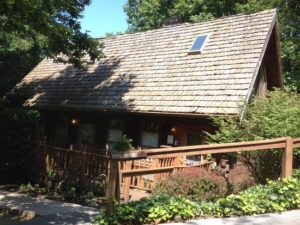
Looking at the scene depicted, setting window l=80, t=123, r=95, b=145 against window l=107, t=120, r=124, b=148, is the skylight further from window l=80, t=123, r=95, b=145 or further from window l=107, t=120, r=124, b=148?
window l=80, t=123, r=95, b=145

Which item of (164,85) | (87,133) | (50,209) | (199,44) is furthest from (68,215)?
(199,44)

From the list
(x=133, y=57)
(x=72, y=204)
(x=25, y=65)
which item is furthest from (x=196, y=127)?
(x=25, y=65)

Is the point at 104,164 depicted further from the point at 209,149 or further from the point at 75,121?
the point at 209,149

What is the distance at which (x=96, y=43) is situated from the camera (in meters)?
15.8

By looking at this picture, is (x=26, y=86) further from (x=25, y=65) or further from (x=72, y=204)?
(x=72, y=204)

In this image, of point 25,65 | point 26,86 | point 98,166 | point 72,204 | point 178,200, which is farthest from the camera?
point 25,65

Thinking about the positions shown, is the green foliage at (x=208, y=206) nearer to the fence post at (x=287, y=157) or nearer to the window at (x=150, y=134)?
the fence post at (x=287, y=157)

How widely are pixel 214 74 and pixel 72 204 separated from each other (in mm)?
6737

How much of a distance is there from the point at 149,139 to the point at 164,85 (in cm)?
215

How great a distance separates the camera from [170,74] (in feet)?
53.6

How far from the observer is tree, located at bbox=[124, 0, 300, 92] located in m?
23.1

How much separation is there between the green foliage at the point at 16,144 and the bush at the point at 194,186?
7729 mm

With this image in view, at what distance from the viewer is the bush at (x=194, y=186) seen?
30.0 ft

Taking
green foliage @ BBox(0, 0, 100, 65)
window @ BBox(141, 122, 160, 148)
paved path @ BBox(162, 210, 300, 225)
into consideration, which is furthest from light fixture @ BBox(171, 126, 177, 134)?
paved path @ BBox(162, 210, 300, 225)
